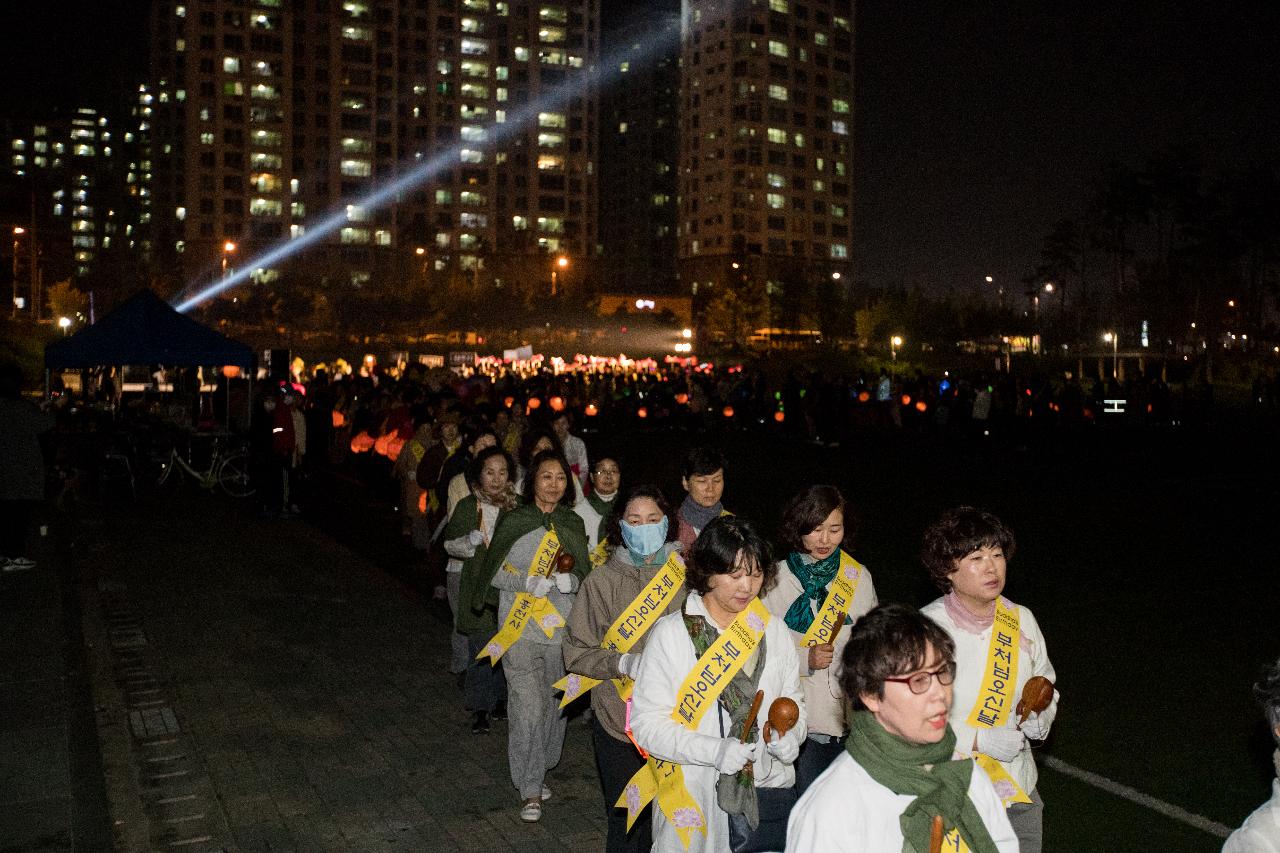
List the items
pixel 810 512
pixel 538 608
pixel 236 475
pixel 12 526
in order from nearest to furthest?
pixel 810 512
pixel 538 608
pixel 12 526
pixel 236 475

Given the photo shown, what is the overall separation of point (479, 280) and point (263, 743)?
131 metres

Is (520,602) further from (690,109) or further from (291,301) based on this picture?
(690,109)

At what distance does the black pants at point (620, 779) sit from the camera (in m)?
4.71

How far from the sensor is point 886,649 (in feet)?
9.41

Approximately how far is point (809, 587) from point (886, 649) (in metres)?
2.20

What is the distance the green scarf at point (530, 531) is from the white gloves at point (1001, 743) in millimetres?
2540

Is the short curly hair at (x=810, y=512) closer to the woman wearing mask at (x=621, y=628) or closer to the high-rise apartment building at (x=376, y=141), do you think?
the woman wearing mask at (x=621, y=628)

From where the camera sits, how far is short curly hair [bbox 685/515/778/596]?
3986mm

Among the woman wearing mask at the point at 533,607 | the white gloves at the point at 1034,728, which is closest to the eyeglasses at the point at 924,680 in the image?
the white gloves at the point at 1034,728

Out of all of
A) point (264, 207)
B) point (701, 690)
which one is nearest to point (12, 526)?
point (701, 690)

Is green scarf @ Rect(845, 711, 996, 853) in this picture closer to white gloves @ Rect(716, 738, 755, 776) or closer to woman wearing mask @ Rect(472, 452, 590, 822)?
white gloves @ Rect(716, 738, 755, 776)

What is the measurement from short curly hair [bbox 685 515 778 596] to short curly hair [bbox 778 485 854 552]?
97cm

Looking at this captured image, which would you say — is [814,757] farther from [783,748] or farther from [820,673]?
[783,748]

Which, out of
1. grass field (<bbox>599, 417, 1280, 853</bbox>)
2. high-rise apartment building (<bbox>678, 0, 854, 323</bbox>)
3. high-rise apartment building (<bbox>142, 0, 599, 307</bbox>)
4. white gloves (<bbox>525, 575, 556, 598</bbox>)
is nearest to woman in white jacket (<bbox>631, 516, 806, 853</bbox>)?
white gloves (<bbox>525, 575, 556, 598</bbox>)
